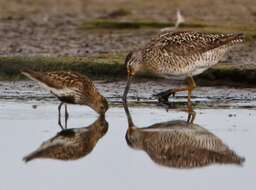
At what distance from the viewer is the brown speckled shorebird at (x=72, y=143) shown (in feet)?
38.0

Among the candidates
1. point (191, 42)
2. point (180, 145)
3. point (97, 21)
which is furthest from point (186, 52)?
point (97, 21)

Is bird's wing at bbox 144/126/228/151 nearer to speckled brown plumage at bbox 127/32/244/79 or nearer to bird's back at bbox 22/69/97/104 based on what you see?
bird's back at bbox 22/69/97/104

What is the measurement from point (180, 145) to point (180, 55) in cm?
317

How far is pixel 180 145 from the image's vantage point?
1211cm

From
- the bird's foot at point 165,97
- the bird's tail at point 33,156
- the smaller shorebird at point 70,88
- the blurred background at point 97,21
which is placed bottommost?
the blurred background at point 97,21

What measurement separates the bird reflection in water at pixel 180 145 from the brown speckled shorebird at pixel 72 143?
41 cm

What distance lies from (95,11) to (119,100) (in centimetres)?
1289

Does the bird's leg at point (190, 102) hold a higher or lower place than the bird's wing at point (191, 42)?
lower

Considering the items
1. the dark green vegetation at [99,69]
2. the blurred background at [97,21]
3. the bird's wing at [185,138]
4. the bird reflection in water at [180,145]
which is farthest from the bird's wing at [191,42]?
the blurred background at [97,21]

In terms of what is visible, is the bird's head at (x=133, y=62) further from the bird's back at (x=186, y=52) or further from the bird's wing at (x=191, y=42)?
the bird's wing at (x=191, y=42)

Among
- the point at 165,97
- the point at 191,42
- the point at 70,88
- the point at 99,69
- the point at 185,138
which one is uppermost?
the point at 191,42

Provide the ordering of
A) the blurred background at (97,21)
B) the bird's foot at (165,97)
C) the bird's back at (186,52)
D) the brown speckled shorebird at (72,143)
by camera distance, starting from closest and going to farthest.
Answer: the brown speckled shorebird at (72,143), the bird's back at (186,52), the bird's foot at (165,97), the blurred background at (97,21)

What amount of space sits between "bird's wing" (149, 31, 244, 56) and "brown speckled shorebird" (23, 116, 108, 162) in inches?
80.4

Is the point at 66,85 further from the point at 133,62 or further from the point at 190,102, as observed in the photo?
the point at 190,102
